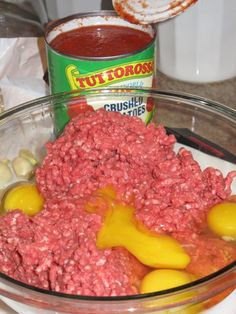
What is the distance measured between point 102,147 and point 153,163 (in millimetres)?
71

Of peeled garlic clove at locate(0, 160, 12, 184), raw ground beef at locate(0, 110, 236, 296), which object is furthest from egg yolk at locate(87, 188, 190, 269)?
peeled garlic clove at locate(0, 160, 12, 184)

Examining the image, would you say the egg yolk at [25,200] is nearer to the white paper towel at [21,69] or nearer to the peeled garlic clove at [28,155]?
the peeled garlic clove at [28,155]

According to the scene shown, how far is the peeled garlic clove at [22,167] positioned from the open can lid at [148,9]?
1.05ft

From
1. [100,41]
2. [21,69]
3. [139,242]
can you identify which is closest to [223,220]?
[139,242]

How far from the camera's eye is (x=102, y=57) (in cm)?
91

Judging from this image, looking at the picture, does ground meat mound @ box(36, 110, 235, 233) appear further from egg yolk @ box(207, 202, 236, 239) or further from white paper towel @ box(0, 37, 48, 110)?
white paper towel @ box(0, 37, 48, 110)

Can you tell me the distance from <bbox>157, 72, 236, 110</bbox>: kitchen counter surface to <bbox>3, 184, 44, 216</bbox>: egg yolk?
599mm

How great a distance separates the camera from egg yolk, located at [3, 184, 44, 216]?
792mm

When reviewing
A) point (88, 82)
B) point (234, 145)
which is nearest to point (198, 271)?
point (234, 145)

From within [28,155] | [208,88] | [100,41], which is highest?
[100,41]

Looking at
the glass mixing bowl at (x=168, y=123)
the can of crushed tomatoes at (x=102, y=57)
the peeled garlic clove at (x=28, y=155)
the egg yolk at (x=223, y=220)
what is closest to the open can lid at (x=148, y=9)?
the can of crushed tomatoes at (x=102, y=57)

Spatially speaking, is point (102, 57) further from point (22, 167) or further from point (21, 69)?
point (21, 69)

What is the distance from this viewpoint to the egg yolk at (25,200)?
792 millimetres

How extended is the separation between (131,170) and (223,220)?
0.14 meters
